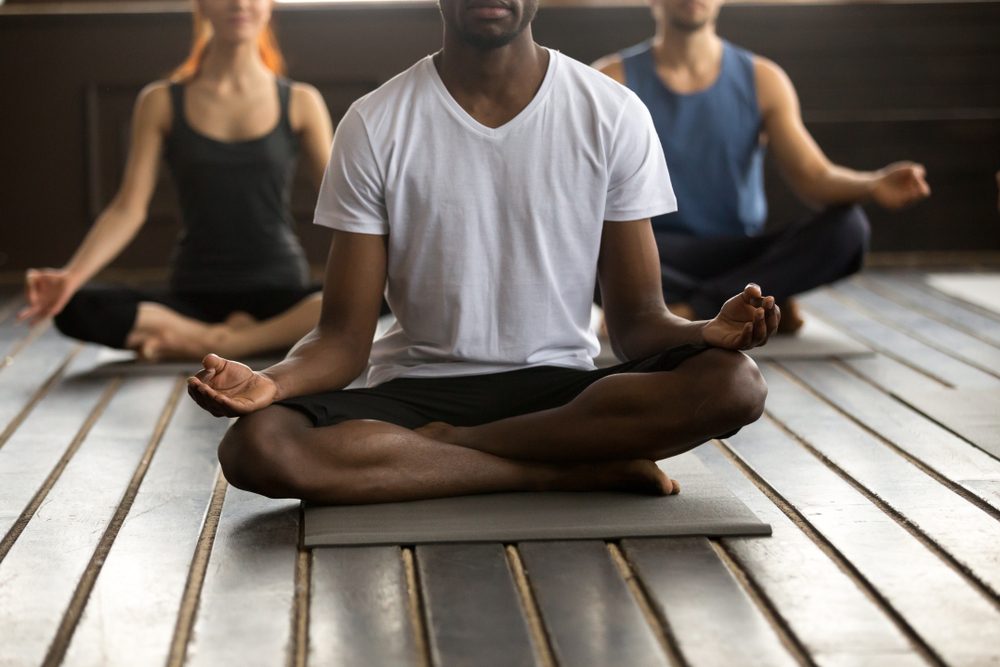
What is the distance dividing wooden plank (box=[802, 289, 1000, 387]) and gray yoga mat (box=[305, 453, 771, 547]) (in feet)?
4.29

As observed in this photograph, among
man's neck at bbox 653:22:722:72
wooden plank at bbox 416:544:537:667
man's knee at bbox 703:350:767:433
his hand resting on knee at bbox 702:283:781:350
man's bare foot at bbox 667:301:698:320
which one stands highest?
man's neck at bbox 653:22:722:72

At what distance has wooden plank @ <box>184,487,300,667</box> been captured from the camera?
1.55m

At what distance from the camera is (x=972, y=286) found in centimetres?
486

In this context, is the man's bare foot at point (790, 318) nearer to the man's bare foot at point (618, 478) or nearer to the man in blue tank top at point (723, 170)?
the man in blue tank top at point (723, 170)

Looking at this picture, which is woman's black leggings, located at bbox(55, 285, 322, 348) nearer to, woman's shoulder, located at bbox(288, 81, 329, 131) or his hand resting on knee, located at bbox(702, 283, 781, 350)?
woman's shoulder, located at bbox(288, 81, 329, 131)

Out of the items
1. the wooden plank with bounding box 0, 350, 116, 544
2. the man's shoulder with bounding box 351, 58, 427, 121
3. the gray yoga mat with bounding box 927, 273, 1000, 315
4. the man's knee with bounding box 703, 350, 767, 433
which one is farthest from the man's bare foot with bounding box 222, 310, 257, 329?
the gray yoga mat with bounding box 927, 273, 1000, 315

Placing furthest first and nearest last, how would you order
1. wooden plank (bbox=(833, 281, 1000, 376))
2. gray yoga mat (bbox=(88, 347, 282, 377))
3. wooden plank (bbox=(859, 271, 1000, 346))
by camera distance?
wooden plank (bbox=(859, 271, 1000, 346))
wooden plank (bbox=(833, 281, 1000, 376))
gray yoga mat (bbox=(88, 347, 282, 377))

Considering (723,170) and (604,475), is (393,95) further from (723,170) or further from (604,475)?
(723,170)

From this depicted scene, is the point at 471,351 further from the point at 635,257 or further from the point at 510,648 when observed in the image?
the point at 510,648

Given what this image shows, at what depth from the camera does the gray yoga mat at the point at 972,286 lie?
4.50m

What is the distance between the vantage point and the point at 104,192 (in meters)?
5.51

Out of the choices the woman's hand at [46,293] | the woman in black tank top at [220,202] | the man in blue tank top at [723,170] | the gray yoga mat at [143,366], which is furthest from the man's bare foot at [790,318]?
the woman's hand at [46,293]

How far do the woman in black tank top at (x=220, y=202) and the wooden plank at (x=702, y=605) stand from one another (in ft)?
6.13

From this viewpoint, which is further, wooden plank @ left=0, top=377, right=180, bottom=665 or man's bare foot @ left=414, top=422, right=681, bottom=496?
man's bare foot @ left=414, top=422, right=681, bottom=496
